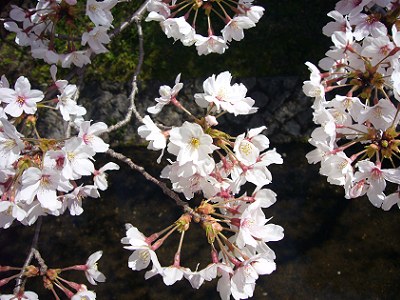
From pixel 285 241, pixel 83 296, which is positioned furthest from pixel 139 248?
pixel 285 241

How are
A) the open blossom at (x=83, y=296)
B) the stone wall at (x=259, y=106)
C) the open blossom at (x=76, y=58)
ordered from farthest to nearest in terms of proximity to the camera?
1. the stone wall at (x=259, y=106)
2. the open blossom at (x=76, y=58)
3. the open blossom at (x=83, y=296)

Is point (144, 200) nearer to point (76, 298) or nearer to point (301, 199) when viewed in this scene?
point (301, 199)

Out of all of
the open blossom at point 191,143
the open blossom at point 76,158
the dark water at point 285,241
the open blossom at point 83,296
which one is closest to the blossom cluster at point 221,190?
the open blossom at point 191,143

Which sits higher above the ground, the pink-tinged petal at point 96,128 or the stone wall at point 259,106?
the pink-tinged petal at point 96,128

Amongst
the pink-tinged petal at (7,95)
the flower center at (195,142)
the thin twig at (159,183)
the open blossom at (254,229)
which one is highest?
the flower center at (195,142)

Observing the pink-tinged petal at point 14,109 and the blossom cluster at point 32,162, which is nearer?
the blossom cluster at point 32,162

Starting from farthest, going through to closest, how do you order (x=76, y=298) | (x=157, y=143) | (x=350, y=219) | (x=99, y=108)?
(x=99, y=108) < (x=350, y=219) < (x=76, y=298) < (x=157, y=143)

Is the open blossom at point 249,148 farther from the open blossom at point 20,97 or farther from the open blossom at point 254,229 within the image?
the open blossom at point 20,97

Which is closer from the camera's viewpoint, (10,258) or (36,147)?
(36,147)

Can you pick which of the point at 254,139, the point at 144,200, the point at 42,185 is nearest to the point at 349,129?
the point at 254,139
